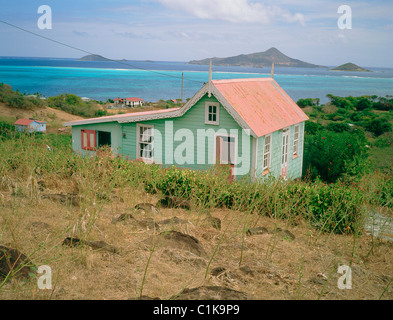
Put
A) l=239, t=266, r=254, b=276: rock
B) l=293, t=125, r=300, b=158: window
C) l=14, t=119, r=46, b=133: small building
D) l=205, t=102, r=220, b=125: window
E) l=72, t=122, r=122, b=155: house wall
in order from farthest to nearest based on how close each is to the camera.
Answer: l=14, t=119, r=46, b=133: small building
l=293, t=125, r=300, b=158: window
l=72, t=122, r=122, b=155: house wall
l=205, t=102, r=220, b=125: window
l=239, t=266, r=254, b=276: rock

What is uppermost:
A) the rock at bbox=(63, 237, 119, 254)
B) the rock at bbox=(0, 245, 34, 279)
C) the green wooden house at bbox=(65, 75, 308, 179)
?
the green wooden house at bbox=(65, 75, 308, 179)

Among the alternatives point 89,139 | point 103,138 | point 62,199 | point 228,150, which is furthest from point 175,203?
point 89,139

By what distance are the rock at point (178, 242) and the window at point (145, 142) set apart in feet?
31.6

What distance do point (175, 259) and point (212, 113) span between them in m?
8.97

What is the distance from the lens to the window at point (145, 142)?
1584cm

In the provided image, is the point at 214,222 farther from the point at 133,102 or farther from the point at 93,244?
the point at 133,102

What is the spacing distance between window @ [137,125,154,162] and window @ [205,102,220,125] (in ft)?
9.09

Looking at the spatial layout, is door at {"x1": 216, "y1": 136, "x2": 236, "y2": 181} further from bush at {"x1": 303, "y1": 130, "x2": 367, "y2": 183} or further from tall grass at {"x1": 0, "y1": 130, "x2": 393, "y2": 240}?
bush at {"x1": 303, "y1": 130, "x2": 367, "y2": 183}

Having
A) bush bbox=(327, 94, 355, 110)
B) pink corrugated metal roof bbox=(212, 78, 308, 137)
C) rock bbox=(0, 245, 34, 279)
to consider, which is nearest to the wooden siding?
pink corrugated metal roof bbox=(212, 78, 308, 137)

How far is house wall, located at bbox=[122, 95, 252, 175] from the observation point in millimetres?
13562

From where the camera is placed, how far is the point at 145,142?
1600 centimetres
